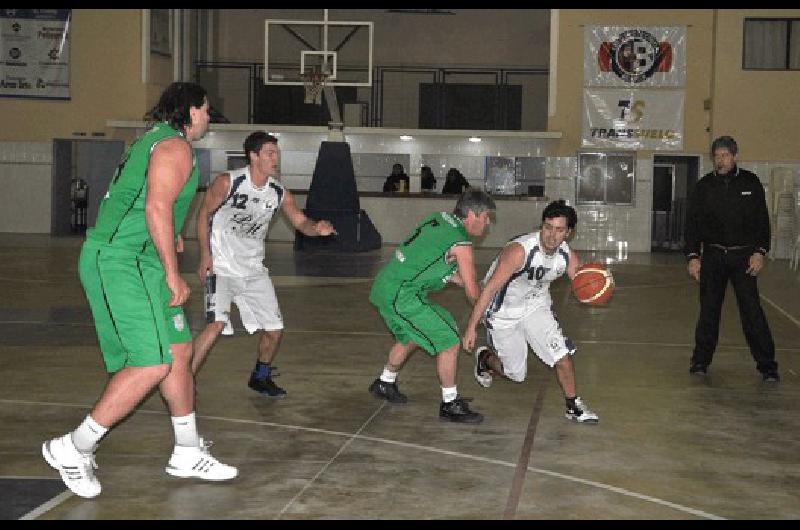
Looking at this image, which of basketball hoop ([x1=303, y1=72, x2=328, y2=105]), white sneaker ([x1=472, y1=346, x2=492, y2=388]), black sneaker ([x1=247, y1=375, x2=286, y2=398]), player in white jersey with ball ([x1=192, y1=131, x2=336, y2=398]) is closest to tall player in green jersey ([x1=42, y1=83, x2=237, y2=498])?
player in white jersey with ball ([x1=192, y1=131, x2=336, y2=398])

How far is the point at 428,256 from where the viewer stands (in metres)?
8.64

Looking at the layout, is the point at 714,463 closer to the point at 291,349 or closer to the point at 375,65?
the point at 291,349

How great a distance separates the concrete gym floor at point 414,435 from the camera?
20.7 ft

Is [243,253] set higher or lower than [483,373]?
higher

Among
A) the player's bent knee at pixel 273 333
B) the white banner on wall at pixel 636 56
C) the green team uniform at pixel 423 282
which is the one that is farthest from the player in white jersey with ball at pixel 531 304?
the white banner on wall at pixel 636 56

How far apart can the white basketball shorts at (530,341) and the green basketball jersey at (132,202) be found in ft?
10.3

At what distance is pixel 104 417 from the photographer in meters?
6.32

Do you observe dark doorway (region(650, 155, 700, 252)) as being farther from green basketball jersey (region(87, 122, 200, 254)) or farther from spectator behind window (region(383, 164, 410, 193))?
green basketball jersey (region(87, 122, 200, 254))

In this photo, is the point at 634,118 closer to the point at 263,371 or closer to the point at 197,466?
the point at 263,371

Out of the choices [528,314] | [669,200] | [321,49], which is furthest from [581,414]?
[321,49]

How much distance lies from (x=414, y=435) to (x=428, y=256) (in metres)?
1.31

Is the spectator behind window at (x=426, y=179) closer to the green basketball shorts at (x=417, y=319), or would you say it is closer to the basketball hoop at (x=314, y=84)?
the basketball hoop at (x=314, y=84)

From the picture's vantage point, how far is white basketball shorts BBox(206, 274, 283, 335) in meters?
9.05

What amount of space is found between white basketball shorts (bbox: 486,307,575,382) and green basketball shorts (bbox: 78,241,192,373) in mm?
3092
